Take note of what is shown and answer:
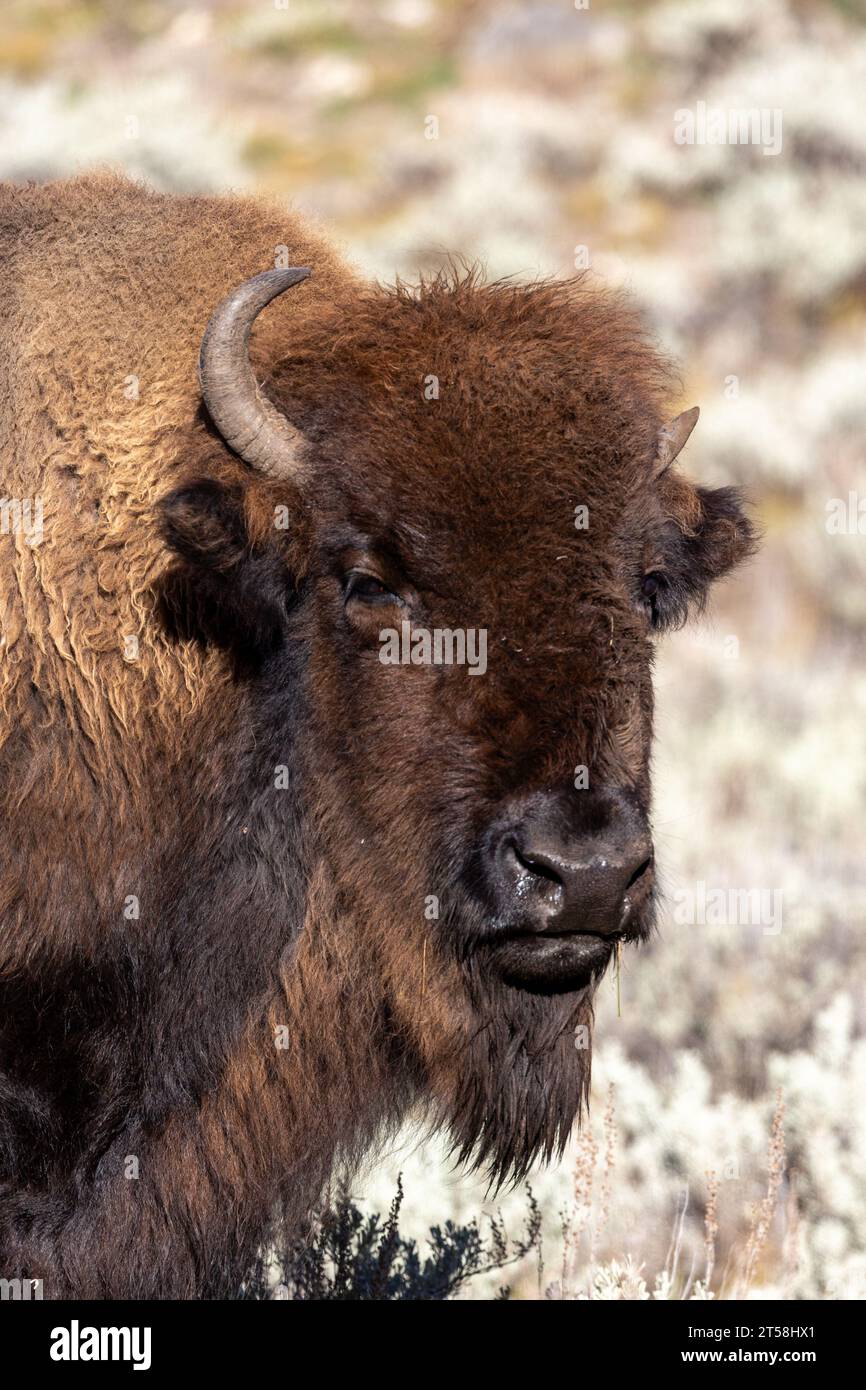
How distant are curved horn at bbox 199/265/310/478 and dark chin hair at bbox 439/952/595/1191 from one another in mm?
1356

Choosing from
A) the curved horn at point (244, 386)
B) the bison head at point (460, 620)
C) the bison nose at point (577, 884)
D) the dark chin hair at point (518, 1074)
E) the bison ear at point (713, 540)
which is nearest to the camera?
the bison nose at point (577, 884)

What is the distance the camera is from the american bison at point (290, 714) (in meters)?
3.82

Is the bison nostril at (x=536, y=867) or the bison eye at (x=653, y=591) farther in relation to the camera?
the bison eye at (x=653, y=591)

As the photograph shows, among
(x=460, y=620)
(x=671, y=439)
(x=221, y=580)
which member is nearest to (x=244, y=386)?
(x=221, y=580)

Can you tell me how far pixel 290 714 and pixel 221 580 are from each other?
0.38 m

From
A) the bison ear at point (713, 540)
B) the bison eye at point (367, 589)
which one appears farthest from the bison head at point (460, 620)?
the bison ear at point (713, 540)

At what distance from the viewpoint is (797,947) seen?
789 cm

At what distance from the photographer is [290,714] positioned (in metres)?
4.16

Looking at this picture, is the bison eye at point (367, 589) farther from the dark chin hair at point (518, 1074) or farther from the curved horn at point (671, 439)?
the dark chin hair at point (518, 1074)

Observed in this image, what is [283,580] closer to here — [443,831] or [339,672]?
[339,672]

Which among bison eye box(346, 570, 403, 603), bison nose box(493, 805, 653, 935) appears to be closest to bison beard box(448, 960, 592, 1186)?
bison nose box(493, 805, 653, 935)

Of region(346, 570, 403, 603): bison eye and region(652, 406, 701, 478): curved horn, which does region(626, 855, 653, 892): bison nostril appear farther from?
region(652, 406, 701, 478): curved horn

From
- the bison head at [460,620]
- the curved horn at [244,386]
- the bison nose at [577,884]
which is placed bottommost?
the bison nose at [577,884]
